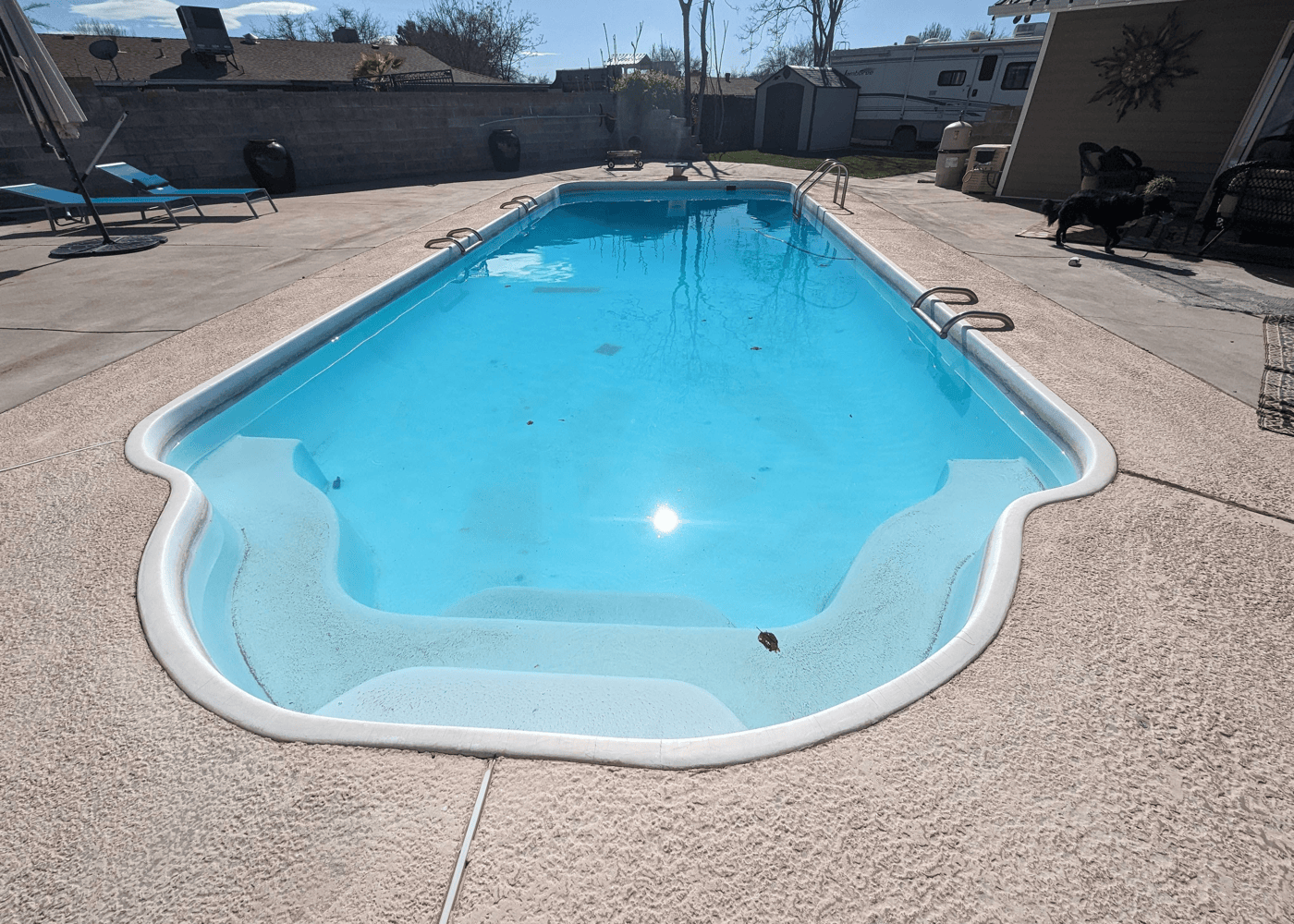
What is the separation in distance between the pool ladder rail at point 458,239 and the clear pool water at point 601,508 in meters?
1.16

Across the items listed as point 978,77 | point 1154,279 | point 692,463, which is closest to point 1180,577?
point 692,463

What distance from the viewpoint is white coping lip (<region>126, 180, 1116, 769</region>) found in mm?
2016

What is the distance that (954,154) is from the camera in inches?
561

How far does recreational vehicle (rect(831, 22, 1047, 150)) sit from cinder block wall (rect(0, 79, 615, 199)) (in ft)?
43.0

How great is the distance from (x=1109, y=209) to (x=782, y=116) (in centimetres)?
2037

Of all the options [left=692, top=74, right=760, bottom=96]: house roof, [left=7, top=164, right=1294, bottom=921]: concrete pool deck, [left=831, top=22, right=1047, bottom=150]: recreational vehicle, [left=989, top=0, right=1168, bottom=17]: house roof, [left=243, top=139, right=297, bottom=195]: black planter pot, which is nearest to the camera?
[left=7, top=164, right=1294, bottom=921]: concrete pool deck

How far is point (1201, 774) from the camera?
74.6 inches

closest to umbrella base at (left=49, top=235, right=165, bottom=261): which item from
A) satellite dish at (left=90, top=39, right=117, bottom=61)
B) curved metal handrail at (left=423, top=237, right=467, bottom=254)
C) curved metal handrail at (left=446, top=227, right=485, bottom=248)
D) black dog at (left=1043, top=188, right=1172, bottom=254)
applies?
curved metal handrail at (left=423, top=237, right=467, bottom=254)

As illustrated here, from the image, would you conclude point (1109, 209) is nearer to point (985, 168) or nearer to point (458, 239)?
point (985, 168)

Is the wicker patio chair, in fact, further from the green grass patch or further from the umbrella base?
the umbrella base

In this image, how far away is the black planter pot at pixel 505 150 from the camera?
17109 mm

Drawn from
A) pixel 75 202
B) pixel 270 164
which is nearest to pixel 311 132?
pixel 270 164

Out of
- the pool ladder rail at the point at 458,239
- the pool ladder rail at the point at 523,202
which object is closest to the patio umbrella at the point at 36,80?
the pool ladder rail at the point at 458,239

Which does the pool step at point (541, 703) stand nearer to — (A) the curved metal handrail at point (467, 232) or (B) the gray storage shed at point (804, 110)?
(A) the curved metal handrail at point (467, 232)
